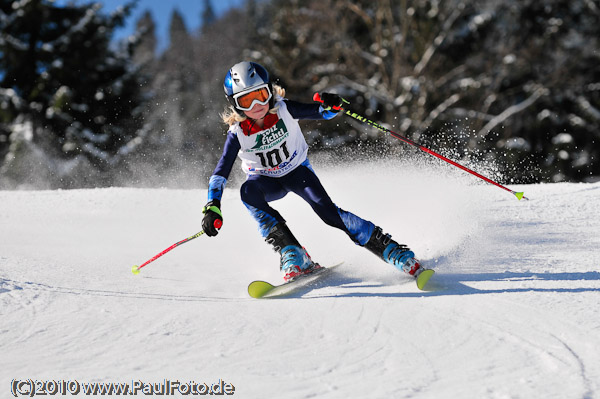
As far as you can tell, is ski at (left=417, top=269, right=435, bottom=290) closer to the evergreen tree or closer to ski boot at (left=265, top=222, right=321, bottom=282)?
ski boot at (left=265, top=222, right=321, bottom=282)

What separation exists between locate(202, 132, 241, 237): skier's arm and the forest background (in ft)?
40.8

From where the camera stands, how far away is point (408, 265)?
3365 millimetres

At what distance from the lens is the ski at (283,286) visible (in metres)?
3.22

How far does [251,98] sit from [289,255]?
3.44ft

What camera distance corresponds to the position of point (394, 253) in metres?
3.43

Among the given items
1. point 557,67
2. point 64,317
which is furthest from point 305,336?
point 557,67

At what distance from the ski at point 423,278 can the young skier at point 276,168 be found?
0.15 metres

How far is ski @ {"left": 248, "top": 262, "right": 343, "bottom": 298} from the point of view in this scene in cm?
322

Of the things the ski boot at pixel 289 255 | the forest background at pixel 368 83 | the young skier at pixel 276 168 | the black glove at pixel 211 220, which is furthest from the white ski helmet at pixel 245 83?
the forest background at pixel 368 83

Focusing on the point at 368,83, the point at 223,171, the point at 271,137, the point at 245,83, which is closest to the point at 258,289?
the point at 223,171

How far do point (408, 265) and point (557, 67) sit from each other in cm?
1649

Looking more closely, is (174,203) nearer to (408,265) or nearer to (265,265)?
(265,265)

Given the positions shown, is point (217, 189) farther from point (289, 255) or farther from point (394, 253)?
point (394, 253)

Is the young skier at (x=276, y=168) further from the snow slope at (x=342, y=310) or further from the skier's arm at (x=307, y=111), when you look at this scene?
the snow slope at (x=342, y=310)
